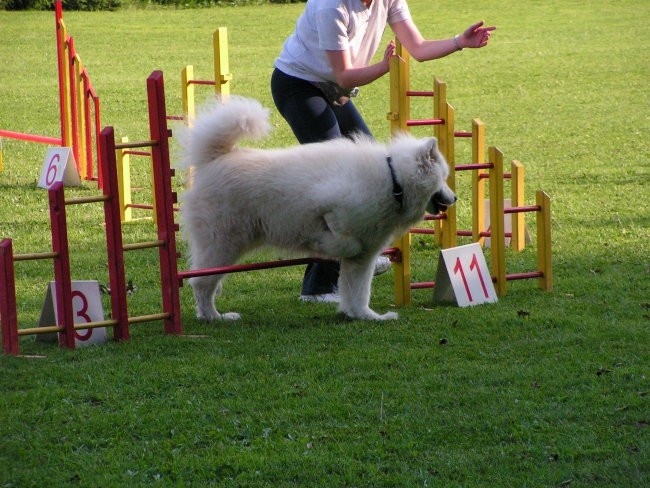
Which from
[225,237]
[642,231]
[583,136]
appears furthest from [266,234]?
[583,136]

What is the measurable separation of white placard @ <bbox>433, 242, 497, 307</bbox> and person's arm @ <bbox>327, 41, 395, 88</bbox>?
1.17 meters

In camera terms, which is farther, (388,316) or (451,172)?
(451,172)

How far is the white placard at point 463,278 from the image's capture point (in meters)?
6.49

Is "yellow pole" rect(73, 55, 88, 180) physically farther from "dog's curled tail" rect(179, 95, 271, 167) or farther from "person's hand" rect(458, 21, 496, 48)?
"person's hand" rect(458, 21, 496, 48)

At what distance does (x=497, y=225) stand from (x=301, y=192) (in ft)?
4.97

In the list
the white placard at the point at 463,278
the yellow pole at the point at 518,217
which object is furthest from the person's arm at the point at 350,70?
the yellow pole at the point at 518,217

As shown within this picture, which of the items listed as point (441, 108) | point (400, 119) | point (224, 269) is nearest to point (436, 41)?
point (441, 108)

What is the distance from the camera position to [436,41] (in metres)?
6.75

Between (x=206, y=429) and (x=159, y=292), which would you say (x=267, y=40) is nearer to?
(x=159, y=292)

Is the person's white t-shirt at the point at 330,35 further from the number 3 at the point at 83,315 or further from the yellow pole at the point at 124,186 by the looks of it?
the yellow pole at the point at 124,186

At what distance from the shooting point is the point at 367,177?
596 cm

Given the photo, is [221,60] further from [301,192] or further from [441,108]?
[301,192]

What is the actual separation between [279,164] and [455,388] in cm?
186

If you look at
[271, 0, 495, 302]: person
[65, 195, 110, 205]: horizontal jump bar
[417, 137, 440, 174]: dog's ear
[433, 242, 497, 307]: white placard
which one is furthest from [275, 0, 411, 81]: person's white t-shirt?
[65, 195, 110, 205]: horizontal jump bar
